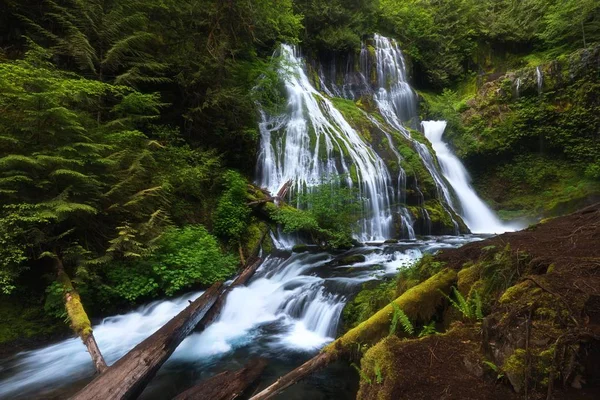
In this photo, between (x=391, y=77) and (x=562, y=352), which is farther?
(x=391, y=77)

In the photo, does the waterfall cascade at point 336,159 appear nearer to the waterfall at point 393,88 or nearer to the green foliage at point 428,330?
the waterfall at point 393,88

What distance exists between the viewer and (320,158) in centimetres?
1256

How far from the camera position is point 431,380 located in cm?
206

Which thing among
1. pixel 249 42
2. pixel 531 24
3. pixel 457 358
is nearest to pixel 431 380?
pixel 457 358

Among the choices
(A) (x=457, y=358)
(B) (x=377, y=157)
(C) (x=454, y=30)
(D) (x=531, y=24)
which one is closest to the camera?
(A) (x=457, y=358)

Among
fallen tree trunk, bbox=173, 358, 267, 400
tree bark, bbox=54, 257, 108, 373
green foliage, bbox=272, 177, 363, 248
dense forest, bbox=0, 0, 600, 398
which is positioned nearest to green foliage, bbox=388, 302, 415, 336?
fallen tree trunk, bbox=173, 358, 267, 400

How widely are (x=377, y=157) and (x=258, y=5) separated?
7.69 m

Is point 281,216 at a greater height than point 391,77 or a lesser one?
lesser

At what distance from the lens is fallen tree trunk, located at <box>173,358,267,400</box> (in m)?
3.50

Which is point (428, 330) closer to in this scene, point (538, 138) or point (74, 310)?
point (74, 310)

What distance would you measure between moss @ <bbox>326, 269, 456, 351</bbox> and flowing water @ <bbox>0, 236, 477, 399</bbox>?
3.07ft

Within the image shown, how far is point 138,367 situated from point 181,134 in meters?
8.16

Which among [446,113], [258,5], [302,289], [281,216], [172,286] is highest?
[258,5]

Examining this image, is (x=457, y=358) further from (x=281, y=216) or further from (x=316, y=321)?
(x=281, y=216)
